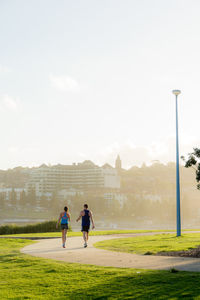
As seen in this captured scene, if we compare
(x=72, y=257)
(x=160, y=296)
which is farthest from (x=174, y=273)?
(x=72, y=257)

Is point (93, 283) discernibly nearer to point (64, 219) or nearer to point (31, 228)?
point (64, 219)

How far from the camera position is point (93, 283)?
308 inches

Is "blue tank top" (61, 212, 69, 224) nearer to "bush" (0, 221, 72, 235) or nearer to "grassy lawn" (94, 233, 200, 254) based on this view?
"grassy lawn" (94, 233, 200, 254)

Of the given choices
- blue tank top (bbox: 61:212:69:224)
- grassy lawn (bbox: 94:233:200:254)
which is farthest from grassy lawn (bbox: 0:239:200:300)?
blue tank top (bbox: 61:212:69:224)

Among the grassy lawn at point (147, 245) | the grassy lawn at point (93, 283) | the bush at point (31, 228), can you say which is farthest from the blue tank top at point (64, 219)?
the bush at point (31, 228)

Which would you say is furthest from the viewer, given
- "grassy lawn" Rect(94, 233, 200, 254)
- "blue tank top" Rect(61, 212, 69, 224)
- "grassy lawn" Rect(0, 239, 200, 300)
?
"blue tank top" Rect(61, 212, 69, 224)

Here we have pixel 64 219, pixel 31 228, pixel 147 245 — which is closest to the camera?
pixel 147 245

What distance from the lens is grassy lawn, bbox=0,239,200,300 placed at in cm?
690

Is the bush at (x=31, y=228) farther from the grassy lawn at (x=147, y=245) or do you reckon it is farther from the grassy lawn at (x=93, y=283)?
the grassy lawn at (x=93, y=283)

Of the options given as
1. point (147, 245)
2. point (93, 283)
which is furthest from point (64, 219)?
point (93, 283)

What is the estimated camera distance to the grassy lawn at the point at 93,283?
22.6 ft

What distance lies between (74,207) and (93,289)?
6848 inches

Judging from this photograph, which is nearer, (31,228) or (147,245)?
(147,245)

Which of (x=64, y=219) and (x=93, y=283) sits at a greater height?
(x=64, y=219)
